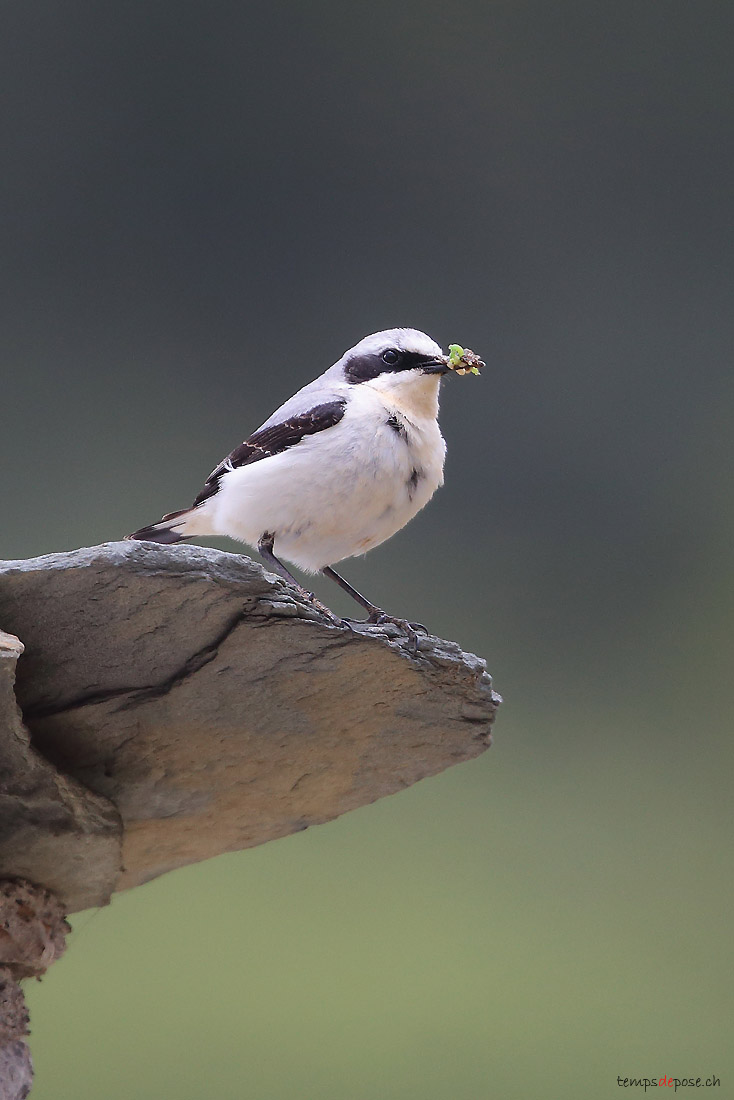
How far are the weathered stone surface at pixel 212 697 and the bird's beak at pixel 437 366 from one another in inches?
29.2

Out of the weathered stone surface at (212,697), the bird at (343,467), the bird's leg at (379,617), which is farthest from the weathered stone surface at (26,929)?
the bird's leg at (379,617)

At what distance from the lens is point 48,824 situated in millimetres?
2244

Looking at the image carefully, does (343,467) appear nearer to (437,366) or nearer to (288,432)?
(288,432)

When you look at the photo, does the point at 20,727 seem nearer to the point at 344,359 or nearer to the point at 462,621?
the point at 344,359

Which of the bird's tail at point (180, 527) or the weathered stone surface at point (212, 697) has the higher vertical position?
the bird's tail at point (180, 527)

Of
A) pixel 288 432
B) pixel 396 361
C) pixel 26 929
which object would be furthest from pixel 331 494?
pixel 26 929

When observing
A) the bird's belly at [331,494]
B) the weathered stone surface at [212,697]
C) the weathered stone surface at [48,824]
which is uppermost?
the bird's belly at [331,494]

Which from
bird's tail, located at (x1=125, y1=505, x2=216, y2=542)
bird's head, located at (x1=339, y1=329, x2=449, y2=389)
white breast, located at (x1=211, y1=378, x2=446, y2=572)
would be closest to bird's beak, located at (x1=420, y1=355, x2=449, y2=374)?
bird's head, located at (x1=339, y1=329, x2=449, y2=389)

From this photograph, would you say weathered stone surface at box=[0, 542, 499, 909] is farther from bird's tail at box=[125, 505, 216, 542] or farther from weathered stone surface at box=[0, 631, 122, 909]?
bird's tail at box=[125, 505, 216, 542]

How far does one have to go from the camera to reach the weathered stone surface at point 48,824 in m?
2.09

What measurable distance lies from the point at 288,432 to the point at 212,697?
755mm

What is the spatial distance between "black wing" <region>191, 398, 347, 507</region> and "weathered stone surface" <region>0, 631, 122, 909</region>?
2.87 feet

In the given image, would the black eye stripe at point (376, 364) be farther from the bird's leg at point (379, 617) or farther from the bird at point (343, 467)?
the bird's leg at point (379, 617)

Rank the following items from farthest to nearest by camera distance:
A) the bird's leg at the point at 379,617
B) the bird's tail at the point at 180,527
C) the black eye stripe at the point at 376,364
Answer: the bird's tail at the point at 180,527 → the black eye stripe at the point at 376,364 → the bird's leg at the point at 379,617
